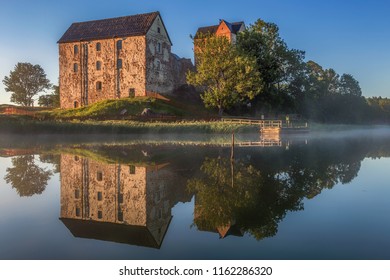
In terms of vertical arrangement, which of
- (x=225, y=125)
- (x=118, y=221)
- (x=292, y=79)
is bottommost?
(x=118, y=221)

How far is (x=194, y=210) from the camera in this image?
36.6 ft

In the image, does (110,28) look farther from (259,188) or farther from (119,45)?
(259,188)

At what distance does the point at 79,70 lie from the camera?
57.3 m

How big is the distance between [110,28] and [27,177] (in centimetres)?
4385

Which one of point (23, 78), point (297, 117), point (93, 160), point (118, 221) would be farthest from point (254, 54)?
point (23, 78)

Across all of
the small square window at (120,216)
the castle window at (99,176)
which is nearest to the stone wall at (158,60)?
the castle window at (99,176)

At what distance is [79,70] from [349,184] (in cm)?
5089

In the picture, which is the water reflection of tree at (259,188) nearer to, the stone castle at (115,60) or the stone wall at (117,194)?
the stone wall at (117,194)

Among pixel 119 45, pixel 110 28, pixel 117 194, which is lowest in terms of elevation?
pixel 117 194

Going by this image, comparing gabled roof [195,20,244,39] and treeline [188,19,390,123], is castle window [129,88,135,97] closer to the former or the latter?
treeline [188,19,390,123]

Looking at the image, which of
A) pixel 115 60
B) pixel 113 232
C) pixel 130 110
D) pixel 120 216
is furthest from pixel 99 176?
pixel 115 60

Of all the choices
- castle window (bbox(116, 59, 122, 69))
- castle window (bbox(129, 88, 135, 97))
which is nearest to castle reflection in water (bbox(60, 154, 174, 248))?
castle window (bbox(129, 88, 135, 97))

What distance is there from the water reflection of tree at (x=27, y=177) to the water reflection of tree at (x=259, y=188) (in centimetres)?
649
